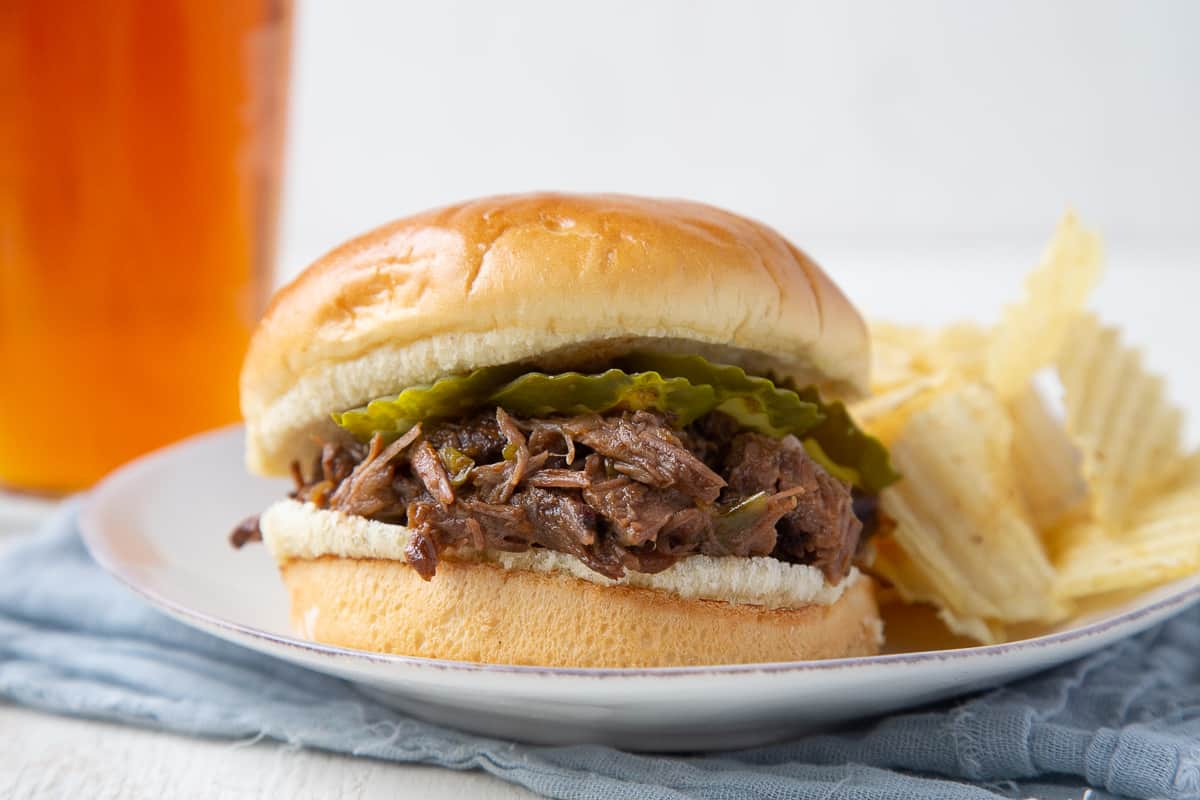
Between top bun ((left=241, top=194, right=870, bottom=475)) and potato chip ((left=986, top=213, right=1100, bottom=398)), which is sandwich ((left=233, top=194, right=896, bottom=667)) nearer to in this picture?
top bun ((left=241, top=194, right=870, bottom=475))

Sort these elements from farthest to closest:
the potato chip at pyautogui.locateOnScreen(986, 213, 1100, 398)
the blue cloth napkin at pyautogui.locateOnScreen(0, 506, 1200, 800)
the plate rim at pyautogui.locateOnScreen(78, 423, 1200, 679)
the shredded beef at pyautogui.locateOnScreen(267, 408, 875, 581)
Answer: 1. the potato chip at pyautogui.locateOnScreen(986, 213, 1100, 398)
2. the shredded beef at pyautogui.locateOnScreen(267, 408, 875, 581)
3. the blue cloth napkin at pyautogui.locateOnScreen(0, 506, 1200, 800)
4. the plate rim at pyautogui.locateOnScreen(78, 423, 1200, 679)

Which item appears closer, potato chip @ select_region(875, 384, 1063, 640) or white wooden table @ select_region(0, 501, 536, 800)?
white wooden table @ select_region(0, 501, 536, 800)

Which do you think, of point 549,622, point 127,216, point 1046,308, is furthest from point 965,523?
point 127,216

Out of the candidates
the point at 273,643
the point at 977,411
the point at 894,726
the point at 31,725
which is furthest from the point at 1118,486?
the point at 31,725

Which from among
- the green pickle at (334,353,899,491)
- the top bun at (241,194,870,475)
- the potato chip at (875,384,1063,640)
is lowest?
the potato chip at (875,384,1063,640)

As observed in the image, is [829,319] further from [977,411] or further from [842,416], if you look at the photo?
[977,411]

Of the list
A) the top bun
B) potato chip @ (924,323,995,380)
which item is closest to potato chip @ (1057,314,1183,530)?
potato chip @ (924,323,995,380)

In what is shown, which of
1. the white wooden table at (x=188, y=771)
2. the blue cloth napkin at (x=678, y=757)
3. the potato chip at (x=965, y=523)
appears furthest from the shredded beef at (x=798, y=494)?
the white wooden table at (x=188, y=771)

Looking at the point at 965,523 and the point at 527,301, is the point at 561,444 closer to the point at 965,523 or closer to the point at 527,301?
the point at 527,301
